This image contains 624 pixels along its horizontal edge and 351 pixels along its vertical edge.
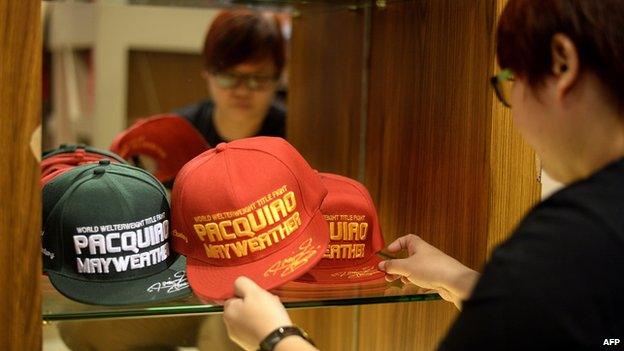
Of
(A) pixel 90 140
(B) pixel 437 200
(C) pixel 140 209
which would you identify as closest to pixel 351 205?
(B) pixel 437 200

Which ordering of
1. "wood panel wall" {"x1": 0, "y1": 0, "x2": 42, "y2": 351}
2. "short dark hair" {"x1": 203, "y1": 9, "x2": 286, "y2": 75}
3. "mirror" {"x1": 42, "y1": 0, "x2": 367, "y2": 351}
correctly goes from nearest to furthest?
"wood panel wall" {"x1": 0, "y1": 0, "x2": 42, "y2": 351}, "mirror" {"x1": 42, "y1": 0, "x2": 367, "y2": 351}, "short dark hair" {"x1": 203, "y1": 9, "x2": 286, "y2": 75}

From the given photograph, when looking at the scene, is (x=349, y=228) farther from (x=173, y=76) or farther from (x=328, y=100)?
(x=173, y=76)

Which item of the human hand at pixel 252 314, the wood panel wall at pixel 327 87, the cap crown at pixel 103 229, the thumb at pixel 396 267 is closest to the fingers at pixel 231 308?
the human hand at pixel 252 314

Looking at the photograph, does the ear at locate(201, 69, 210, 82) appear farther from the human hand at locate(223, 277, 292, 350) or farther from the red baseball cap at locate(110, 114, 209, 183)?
the human hand at locate(223, 277, 292, 350)

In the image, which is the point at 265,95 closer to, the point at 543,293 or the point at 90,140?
the point at 90,140

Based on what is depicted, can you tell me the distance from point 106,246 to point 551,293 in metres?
0.49

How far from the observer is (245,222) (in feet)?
2.78

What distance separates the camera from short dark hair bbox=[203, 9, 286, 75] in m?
1.28

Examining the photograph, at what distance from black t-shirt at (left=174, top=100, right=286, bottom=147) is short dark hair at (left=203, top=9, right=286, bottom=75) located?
7 centimetres

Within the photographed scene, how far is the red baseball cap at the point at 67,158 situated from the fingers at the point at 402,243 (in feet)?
1.29

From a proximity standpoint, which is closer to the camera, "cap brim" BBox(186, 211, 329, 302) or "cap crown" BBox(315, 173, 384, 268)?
"cap brim" BBox(186, 211, 329, 302)

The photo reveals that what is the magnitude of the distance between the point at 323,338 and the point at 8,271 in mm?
690
